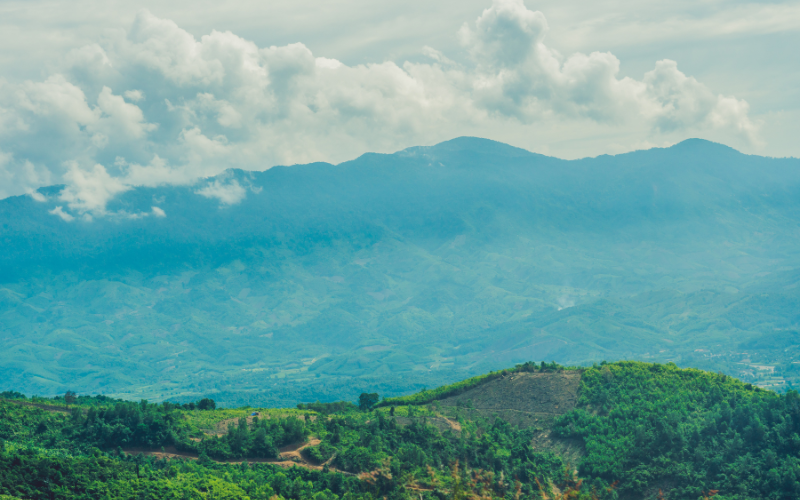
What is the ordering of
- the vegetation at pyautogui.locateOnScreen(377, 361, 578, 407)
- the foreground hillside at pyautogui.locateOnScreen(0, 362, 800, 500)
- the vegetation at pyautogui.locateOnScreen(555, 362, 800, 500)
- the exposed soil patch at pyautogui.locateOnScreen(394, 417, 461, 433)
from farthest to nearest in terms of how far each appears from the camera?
the vegetation at pyautogui.locateOnScreen(377, 361, 578, 407) < the exposed soil patch at pyautogui.locateOnScreen(394, 417, 461, 433) < the vegetation at pyautogui.locateOnScreen(555, 362, 800, 500) < the foreground hillside at pyautogui.locateOnScreen(0, 362, 800, 500)

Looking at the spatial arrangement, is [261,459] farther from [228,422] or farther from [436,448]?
[436,448]

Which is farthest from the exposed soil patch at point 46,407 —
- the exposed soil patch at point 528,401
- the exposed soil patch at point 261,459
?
the exposed soil patch at point 528,401

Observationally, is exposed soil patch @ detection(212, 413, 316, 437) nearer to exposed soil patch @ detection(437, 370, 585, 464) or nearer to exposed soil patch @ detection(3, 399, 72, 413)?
exposed soil patch @ detection(3, 399, 72, 413)

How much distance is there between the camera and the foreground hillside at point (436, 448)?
4841cm

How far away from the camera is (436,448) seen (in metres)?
64.1

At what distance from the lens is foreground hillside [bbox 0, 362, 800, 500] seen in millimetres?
48406

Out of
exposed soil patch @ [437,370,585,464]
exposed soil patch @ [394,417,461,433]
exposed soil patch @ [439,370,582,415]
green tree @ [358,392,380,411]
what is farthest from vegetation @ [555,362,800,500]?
green tree @ [358,392,380,411]

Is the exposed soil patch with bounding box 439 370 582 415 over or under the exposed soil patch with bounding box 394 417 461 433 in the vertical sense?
over

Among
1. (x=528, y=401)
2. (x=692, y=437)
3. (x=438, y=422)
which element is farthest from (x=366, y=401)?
(x=692, y=437)

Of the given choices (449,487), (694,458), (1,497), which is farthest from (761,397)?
(1,497)

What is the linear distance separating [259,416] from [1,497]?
35256mm

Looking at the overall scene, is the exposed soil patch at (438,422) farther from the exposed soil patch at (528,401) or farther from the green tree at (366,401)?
the green tree at (366,401)

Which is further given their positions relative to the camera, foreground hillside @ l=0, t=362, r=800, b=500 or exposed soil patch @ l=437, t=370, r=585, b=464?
exposed soil patch @ l=437, t=370, r=585, b=464

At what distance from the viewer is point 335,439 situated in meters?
64.6
